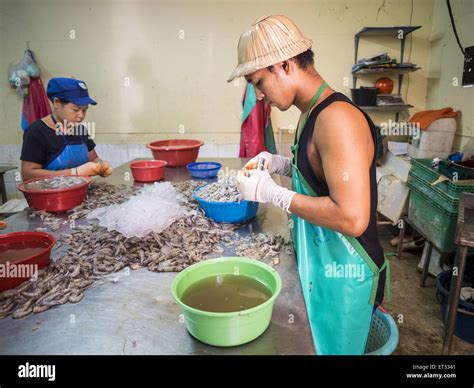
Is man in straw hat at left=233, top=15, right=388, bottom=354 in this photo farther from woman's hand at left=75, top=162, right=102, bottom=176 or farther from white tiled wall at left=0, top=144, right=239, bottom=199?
white tiled wall at left=0, top=144, right=239, bottom=199

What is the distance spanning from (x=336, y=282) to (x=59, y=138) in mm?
2613

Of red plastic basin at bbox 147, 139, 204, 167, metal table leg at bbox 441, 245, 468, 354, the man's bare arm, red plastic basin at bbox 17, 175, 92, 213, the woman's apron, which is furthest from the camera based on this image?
red plastic basin at bbox 147, 139, 204, 167

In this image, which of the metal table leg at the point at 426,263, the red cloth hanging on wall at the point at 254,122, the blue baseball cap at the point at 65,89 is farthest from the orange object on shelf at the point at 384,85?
the blue baseball cap at the point at 65,89

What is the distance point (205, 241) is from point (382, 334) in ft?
3.63

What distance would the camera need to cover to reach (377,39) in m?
5.02

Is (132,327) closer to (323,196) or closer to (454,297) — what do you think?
(323,196)

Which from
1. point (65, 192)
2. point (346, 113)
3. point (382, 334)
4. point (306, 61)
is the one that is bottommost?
point (382, 334)

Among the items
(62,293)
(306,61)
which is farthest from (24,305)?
(306,61)

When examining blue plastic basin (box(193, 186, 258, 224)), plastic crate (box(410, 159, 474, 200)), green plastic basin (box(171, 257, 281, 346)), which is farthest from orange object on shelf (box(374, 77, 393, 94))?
green plastic basin (box(171, 257, 281, 346))

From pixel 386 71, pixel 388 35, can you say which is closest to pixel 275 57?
pixel 386 71

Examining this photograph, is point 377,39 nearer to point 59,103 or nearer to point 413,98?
point 413,98

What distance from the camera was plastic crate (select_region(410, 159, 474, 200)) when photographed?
297 centimetres

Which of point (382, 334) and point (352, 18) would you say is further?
point (352, 18)

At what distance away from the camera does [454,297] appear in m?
2.65
